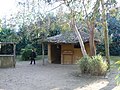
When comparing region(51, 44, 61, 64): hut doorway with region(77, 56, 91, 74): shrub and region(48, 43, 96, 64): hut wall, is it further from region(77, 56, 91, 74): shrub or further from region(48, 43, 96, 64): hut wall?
region(77, 56, 91, 74): shrub

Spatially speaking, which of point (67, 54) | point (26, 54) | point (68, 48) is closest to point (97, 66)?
point (67, 54)

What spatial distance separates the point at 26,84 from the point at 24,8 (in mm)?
8703

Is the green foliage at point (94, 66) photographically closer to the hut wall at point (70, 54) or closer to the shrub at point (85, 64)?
the shrub at point (85, 64)

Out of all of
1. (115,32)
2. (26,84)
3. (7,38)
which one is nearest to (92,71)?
(26,84)

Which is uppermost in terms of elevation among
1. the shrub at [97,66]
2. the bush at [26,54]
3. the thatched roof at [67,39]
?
the thatched roof at [67,39]

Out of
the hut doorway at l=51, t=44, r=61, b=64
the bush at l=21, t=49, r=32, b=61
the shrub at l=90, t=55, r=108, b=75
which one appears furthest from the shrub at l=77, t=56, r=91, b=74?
the bush at l=21, t=49, r=32, b=61

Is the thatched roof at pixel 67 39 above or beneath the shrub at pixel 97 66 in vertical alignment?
above

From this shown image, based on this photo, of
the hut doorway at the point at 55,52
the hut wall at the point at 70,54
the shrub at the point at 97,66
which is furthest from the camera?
the hut doorway at the point at 55,52

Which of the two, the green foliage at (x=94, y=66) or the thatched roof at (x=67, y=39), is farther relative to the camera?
→ the thatched roof at (x=67, y=39)

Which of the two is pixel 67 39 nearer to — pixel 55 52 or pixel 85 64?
pixel 55 52

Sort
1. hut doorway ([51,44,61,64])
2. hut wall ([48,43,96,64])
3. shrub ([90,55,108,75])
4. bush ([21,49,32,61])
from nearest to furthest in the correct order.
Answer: shrub ([90,55,108,75])
hut wall ([48,43,96,64])
hut doorway ([51,44,61,64])
bush ([21,49,32,61])

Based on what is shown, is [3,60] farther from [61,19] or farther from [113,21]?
[113,21]

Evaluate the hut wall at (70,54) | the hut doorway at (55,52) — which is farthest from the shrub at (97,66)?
the hut doorway at (55,52)

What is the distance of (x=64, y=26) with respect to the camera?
1856 cm
